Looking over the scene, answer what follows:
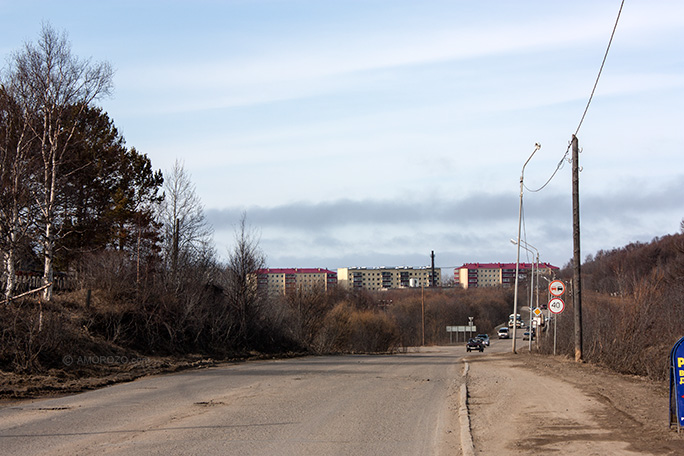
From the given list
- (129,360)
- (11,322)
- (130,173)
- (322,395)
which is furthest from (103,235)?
(322,395)

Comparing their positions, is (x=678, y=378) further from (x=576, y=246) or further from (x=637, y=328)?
(x=576, y=246)

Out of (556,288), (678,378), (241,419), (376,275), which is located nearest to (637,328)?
(556,288)

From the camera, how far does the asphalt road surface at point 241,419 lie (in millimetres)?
8758

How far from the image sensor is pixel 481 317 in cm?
12062

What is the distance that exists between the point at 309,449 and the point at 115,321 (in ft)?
60.5

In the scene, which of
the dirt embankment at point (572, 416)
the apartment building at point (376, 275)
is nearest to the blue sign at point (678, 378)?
the dirt embankment at point (572, 416)

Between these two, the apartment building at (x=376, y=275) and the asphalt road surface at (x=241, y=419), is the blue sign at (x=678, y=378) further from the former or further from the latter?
the apartment building at (x=376, y=275)

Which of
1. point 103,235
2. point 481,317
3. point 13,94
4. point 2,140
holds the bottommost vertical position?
point 481,317

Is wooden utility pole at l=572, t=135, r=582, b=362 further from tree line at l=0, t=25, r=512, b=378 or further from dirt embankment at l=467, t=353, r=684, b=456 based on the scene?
tree line at l=0, t=25, r=512, b=378

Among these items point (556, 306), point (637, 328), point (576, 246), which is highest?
point (576, 246)

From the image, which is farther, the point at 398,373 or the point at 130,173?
the point at 130,173

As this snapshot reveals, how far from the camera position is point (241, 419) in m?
11.1

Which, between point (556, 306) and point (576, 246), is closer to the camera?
point (576, 246)

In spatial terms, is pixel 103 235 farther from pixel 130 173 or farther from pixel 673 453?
pixel 673 453
